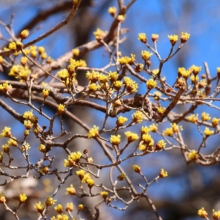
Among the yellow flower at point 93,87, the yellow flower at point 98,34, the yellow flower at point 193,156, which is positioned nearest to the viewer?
the yellow flower at point 93,87

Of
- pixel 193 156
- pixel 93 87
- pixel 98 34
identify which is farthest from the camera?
pixel 98 34

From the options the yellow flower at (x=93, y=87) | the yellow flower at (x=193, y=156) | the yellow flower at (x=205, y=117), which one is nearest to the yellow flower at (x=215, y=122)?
the yellow flower at (x=205, y=117)

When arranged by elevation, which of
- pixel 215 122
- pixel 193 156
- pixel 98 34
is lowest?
pixel 193 156

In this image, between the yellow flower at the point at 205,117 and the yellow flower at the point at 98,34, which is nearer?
the yellow flower at the point at 205,117

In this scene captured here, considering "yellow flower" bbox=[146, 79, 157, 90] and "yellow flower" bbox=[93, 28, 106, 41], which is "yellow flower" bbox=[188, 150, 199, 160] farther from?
"yellow flower" bbox=[93, 28, 106, 41]

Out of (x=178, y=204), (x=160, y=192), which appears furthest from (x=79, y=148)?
(x=160, y=192)

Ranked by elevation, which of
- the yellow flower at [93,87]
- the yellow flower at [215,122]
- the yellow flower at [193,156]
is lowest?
the yellow flower at [193,156]

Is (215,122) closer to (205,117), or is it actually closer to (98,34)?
(205,117)

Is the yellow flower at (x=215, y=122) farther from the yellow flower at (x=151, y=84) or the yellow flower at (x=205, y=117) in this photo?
the yellow flower at (x=151, y=84)

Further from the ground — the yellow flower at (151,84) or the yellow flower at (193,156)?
the yellow flower at (151,84)

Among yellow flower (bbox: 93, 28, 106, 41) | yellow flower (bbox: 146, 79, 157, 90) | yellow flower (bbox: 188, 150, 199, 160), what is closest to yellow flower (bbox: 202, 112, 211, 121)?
yellow flower (bbox: 188, 150, 199, 160)

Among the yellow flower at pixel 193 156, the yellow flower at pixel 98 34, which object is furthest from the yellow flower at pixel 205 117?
the yellow flower at pixel 98 34

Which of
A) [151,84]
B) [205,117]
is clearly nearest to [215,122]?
[205,117]

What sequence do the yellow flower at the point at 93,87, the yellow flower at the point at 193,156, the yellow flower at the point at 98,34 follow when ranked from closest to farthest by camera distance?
the yellow flower at the point at 93,87 < the yellow flower at the point at 193,156 < the yellow flower at the point at 98,34
